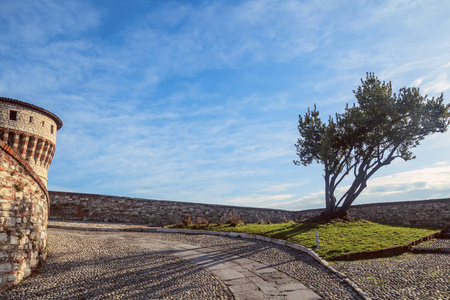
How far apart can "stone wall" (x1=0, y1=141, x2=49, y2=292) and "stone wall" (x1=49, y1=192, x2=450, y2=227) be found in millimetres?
11675

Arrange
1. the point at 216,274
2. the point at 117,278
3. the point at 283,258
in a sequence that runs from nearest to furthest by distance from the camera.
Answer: the point at 117,278, the point at 216,274, the point at 283,258

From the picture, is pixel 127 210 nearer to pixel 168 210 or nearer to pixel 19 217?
pixel 168 210

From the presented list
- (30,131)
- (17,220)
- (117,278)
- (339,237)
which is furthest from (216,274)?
(30,131)

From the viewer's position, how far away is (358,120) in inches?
733

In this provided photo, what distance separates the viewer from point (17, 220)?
8.38 metres

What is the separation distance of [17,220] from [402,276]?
10703 millimetres

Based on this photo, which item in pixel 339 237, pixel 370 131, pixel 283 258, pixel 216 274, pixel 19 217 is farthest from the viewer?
pixel 370 131

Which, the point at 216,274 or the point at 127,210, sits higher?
the point at 127,210

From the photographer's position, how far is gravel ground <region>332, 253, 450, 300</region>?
22.0ft

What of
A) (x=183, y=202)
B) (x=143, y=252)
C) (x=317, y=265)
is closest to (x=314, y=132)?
(x=183, y=202)

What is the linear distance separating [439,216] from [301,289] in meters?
17.3

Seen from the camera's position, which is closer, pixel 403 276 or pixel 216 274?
pixel 403 276

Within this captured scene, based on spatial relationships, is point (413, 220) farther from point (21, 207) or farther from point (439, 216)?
point (21, 207)

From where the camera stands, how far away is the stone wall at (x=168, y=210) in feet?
65.4
